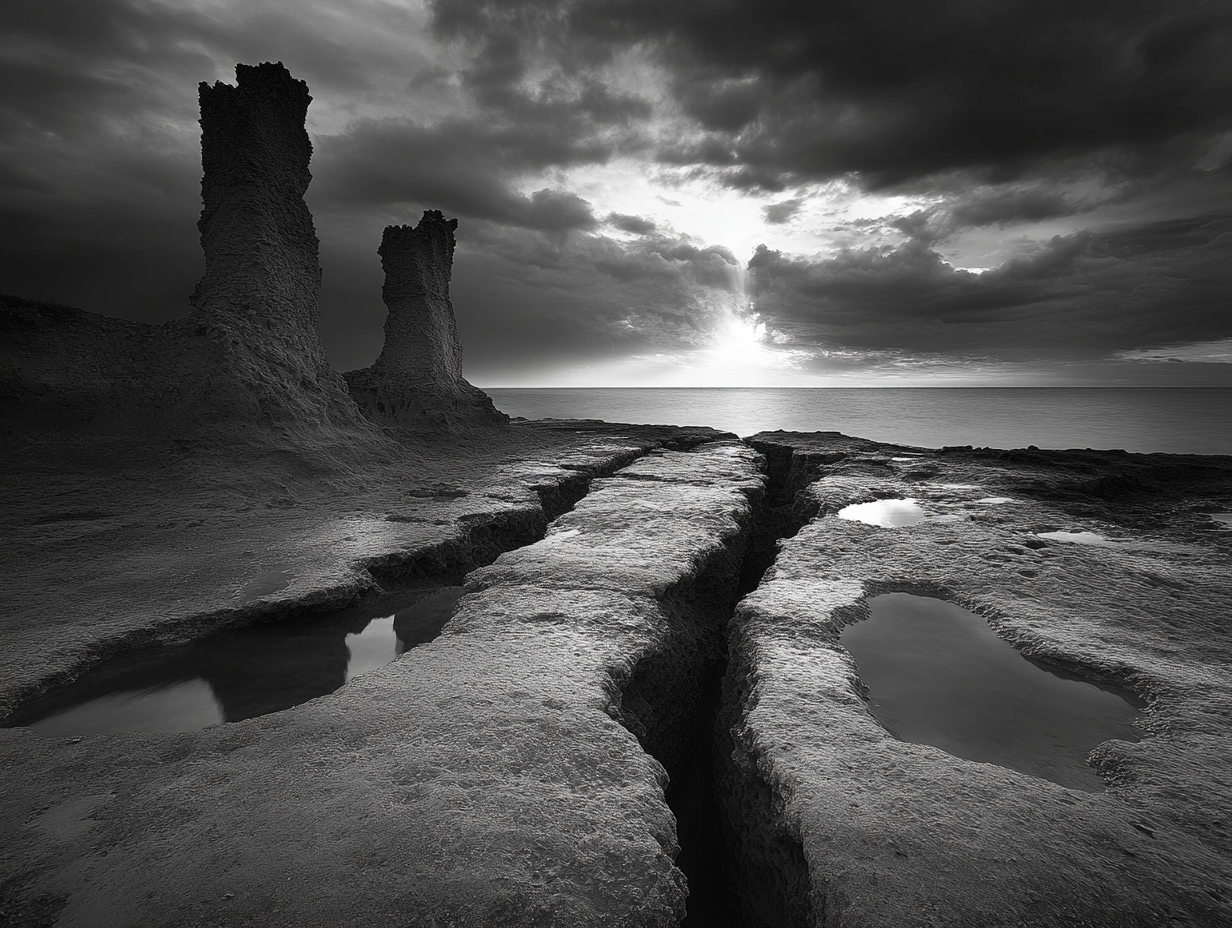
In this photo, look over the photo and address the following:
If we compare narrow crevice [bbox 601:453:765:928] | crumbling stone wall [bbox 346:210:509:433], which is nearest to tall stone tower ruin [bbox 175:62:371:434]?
crumbling stone wall [bbox 346:210:509:433]

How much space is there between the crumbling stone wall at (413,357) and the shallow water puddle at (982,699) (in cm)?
Answer: 1026

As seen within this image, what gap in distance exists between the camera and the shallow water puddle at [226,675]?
7.98 feet

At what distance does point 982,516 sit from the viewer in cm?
500

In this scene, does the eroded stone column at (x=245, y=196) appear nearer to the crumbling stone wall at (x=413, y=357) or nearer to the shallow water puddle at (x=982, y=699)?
the crumbling stone wall at (x=413, y=357)

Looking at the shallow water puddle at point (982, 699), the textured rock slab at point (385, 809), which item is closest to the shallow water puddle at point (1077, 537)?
the shallow water puddle at point (982, 699)

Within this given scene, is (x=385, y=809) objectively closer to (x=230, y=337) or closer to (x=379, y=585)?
(x=379, y=585)

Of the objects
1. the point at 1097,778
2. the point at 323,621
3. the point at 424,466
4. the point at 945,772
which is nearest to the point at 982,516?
the point at 1097,778

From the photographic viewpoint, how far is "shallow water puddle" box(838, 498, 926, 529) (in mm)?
5000

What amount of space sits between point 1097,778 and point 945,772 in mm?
611

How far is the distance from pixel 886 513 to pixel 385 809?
5.18m

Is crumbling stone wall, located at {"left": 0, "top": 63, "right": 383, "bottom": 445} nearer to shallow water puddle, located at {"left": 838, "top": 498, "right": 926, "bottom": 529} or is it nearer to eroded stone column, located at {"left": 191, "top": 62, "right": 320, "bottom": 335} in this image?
eroded stone column, located at {"left": 191, "top": 62, "right": 320, "bottom": 335}

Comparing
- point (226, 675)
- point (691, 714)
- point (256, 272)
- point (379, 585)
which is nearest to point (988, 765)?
point (691, 714)

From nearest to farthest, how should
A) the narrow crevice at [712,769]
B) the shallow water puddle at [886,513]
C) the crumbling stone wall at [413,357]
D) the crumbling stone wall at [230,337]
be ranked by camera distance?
the narrow crevice at [712,769], the shallow water puddle at [886,513], the crumbling stone wall at [230,337], the crumbling stone wall at [413,357]

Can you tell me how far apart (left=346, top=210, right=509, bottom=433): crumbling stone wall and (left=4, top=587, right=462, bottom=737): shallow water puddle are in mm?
8270
